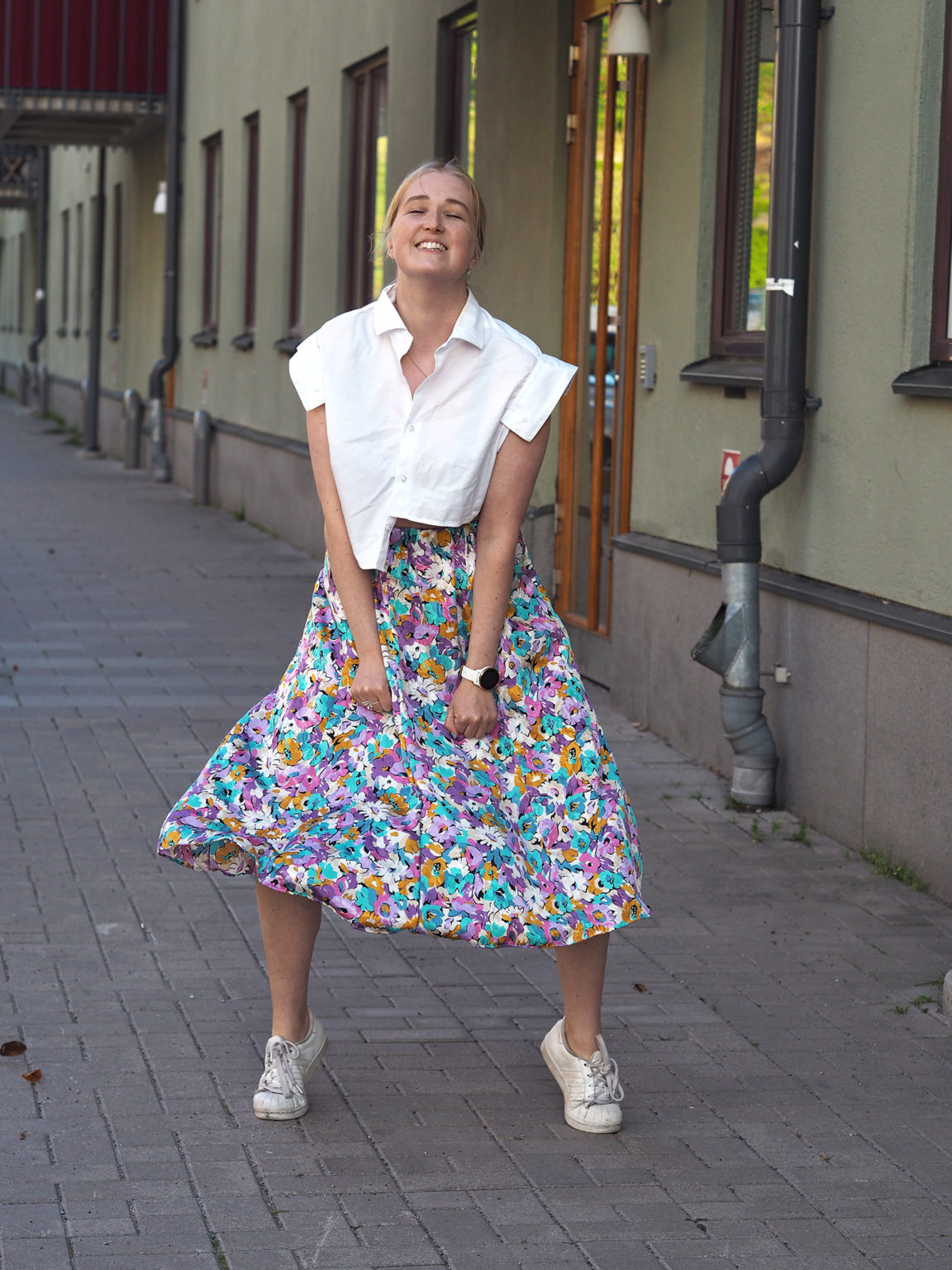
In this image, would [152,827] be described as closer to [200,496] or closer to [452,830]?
[452,830]

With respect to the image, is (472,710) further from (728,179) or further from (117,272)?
(117,272)

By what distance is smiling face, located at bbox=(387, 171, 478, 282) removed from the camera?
393 cm

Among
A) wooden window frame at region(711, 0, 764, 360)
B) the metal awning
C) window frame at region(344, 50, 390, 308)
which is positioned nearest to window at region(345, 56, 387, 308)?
window frame at region(344, 50, 390, 308)

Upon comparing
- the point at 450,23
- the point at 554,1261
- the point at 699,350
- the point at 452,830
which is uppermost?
the point at 450,23

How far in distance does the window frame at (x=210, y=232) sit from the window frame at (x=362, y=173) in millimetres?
5417

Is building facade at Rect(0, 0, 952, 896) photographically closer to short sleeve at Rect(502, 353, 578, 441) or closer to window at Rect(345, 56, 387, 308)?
window at Rect(345, 56, 387, 308)

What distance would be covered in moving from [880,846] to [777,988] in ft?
4.44

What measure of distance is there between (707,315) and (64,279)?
2646 cm

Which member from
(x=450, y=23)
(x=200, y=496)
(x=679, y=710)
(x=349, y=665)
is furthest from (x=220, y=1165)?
(x=200, y=496)

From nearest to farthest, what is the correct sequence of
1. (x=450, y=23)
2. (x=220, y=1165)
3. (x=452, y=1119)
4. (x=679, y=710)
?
(x=220, y=1165) < (x=452, y=1119) < (x=679, y=710) < (x=450, y=23)

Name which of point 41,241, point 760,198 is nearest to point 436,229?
point 760,198

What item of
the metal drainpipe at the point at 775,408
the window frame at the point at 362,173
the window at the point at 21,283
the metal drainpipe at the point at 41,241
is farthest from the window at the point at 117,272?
the metal drainpipe at the point at 775,408

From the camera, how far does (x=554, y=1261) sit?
347 centimetres

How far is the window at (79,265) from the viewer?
30.5 metres
